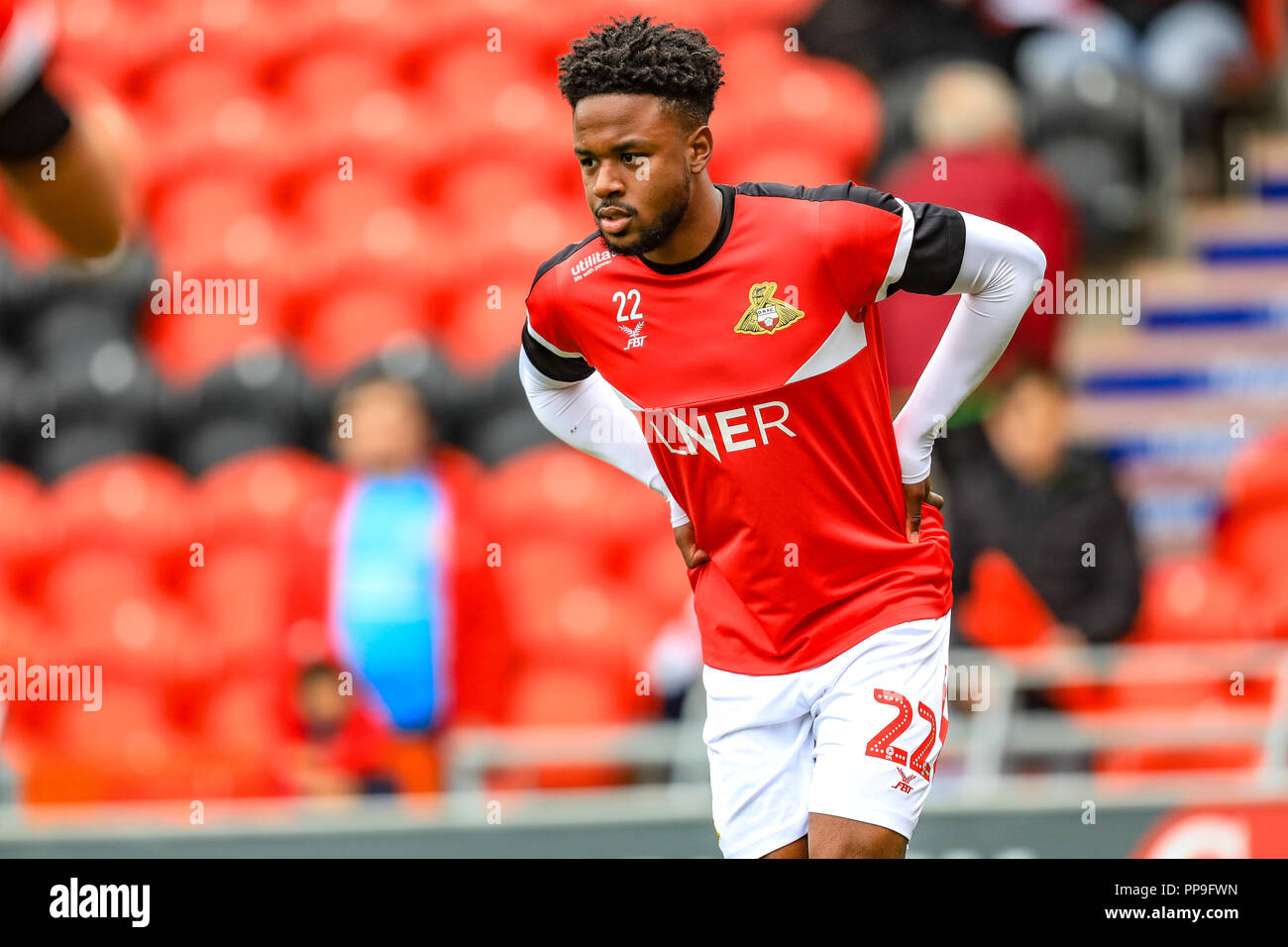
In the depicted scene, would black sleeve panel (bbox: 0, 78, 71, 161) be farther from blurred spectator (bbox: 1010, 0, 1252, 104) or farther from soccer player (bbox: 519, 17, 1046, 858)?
blurred spectator (bbox: 1010, 0, 1252, 104)

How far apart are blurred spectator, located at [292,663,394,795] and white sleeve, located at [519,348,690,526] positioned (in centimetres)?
207

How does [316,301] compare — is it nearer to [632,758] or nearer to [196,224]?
[196,224]

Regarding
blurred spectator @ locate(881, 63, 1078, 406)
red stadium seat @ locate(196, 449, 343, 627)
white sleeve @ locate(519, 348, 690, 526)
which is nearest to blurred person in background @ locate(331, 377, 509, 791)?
red stadium seat @ locate(196, 449, 343, 627)

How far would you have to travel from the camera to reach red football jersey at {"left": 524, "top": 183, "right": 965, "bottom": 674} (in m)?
3.53

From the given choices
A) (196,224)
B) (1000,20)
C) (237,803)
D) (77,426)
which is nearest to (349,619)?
(237,803)

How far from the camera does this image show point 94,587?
25.6 ft

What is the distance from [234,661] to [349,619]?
1.19m

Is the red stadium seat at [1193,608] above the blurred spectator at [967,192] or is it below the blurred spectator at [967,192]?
below

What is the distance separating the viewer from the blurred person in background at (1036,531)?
5.86 meters

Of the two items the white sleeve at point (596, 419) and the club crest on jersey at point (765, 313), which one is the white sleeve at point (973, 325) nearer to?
the club crest on jersey at point (765, 313)

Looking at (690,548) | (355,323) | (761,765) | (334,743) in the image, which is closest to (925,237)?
(690,548)
